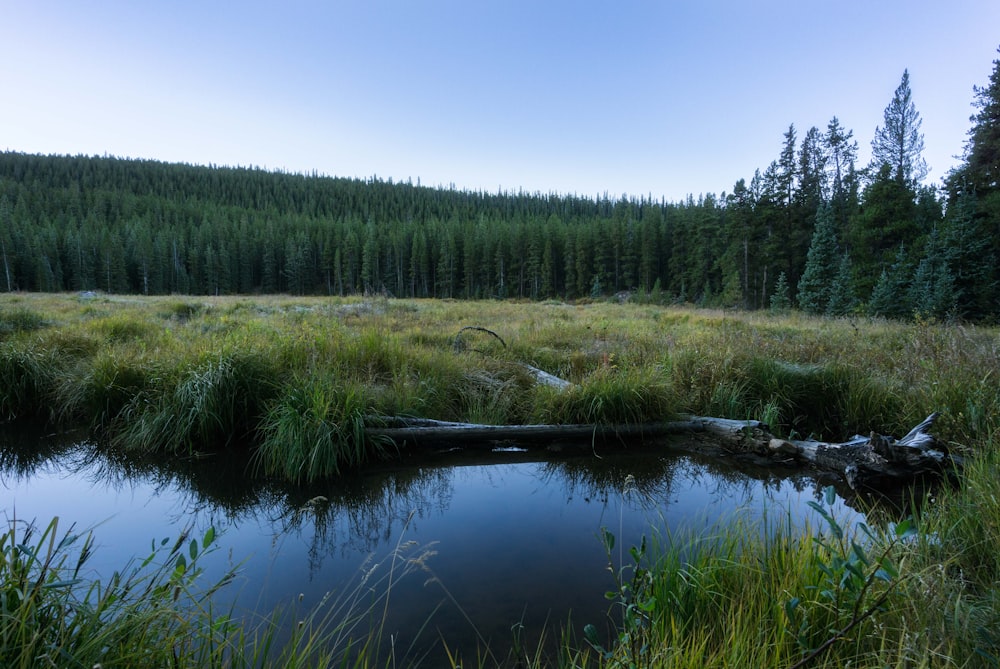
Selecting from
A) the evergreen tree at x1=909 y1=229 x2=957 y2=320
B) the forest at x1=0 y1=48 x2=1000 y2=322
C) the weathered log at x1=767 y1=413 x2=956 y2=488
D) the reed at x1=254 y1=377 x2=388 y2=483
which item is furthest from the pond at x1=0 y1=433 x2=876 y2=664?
the evergreen tree at x1=909 y1=229 x2=957 y2=320

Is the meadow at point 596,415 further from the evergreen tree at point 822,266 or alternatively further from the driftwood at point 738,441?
the evergreen tree at point 822,266

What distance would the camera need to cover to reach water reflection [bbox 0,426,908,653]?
292cm

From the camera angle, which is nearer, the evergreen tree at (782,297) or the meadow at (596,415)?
the meadow at (596,415)

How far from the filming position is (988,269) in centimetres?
2181

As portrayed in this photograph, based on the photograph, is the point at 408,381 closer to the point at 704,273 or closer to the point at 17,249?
the point at 704,273

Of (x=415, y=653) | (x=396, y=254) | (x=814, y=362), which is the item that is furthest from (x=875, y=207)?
(x=396, y=254)

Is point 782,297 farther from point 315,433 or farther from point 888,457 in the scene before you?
point 315,433

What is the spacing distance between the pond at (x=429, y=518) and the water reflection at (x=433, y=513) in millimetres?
15

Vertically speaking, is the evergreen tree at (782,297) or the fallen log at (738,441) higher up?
the evergreen tree at (782,297)

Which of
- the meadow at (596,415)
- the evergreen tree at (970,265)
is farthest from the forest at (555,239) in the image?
the meadow at (596,415)

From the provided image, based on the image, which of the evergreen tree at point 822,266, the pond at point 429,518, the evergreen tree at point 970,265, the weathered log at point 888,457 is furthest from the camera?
the evergreen tree at point 822,266

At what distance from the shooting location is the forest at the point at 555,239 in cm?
2536

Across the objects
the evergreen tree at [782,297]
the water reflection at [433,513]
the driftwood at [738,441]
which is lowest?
the water reflection at [433,513]

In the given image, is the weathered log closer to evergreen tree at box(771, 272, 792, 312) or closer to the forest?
the forest
